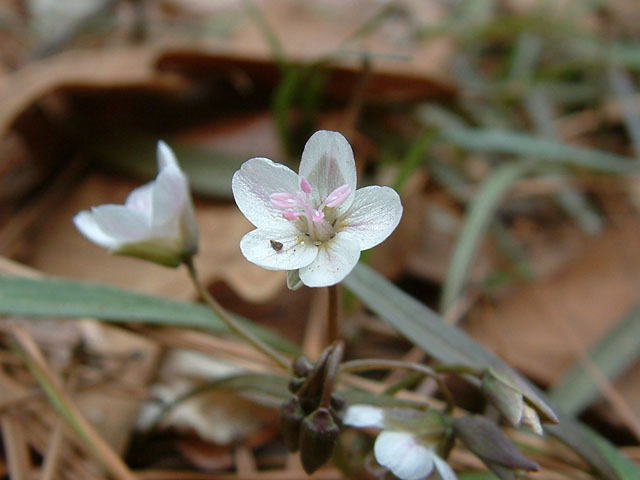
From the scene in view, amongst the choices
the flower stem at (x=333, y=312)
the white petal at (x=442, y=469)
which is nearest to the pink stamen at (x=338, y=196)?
the flower stem at (x=333, y=312)

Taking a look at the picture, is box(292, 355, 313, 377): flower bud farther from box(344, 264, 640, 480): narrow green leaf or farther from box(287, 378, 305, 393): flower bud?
box(344, 264, 640, 480): narrow green leaf

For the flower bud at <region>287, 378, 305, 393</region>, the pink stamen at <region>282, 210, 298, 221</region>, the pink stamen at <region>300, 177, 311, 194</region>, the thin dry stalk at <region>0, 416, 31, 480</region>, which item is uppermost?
the pink stamen at <region>300, 177, 311, 194</region>

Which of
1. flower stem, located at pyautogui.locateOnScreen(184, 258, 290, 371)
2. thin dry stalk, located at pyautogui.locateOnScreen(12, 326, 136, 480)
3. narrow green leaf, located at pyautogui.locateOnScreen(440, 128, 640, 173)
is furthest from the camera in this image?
narrow green leaf, located at pyautogui.locateOnScreen(440, 128, 640, 173)

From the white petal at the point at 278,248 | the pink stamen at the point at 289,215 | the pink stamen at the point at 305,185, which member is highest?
the pink stamen at the point at 305,185

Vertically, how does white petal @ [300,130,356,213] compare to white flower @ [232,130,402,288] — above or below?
above

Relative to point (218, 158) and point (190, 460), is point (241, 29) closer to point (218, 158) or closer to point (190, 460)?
point (218, 158)

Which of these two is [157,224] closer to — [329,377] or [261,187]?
[261,187]

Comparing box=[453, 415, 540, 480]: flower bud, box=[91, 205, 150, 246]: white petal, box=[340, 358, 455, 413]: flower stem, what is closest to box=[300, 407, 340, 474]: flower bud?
box=[340, 358, 455, 413]: flower stem

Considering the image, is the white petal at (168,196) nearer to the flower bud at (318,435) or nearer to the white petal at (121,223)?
the white petal at (121,223)
